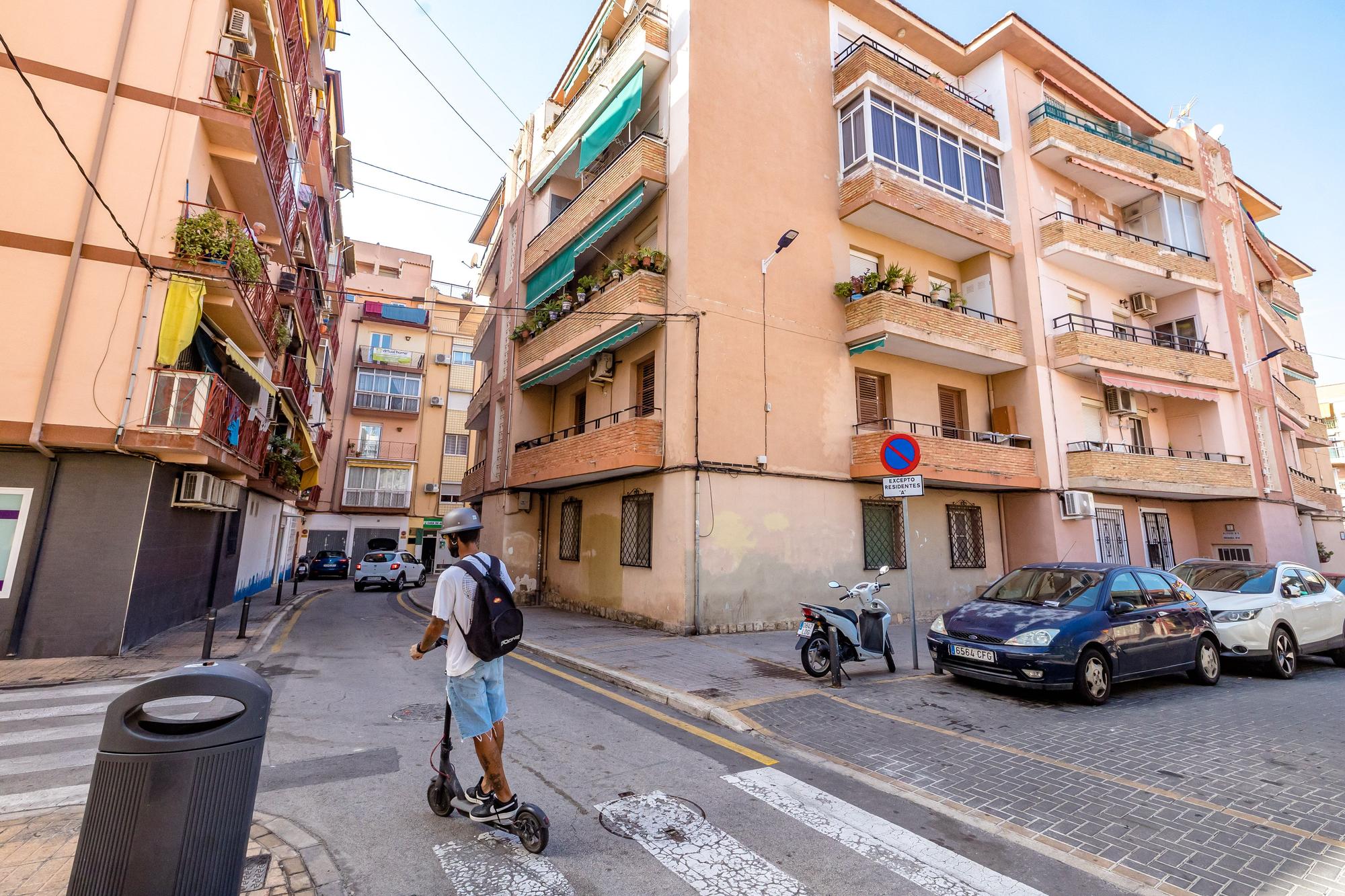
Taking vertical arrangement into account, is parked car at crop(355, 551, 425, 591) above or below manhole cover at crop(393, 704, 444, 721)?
above

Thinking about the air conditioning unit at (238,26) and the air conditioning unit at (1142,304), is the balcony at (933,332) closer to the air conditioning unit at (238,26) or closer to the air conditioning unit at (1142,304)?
the air conditioning unit at (1142,304)

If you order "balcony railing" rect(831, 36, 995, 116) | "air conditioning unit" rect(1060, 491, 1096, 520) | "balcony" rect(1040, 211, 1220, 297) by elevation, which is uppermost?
"balcony railing" rect(831, 36, 995, 116)

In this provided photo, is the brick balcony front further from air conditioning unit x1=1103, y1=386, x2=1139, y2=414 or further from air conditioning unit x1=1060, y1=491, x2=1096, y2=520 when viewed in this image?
air conditioning unit x1=1103, y1=386, x2=1139, y2=414

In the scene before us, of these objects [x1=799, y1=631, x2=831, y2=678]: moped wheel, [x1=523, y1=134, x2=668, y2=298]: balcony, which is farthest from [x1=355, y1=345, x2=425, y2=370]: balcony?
[x1=799, y1=631, x2=831, y2=678]: moped wheel

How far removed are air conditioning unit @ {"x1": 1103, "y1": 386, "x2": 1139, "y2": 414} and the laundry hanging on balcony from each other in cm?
2137

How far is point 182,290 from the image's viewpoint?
9.31m

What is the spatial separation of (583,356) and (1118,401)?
1525 centimetres

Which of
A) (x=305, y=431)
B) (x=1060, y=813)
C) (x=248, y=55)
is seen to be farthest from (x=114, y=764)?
(x=305, y=431)

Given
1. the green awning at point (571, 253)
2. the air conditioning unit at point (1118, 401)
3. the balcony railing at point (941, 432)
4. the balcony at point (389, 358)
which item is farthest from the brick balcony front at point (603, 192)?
the balcony at point (389, 358)

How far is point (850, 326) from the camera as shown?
14.3m

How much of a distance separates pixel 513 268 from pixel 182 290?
11.5 m

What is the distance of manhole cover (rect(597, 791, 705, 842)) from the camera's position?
11.6 feet

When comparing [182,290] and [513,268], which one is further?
[513,268]

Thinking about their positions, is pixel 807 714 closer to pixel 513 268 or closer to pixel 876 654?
pixel 876 654
